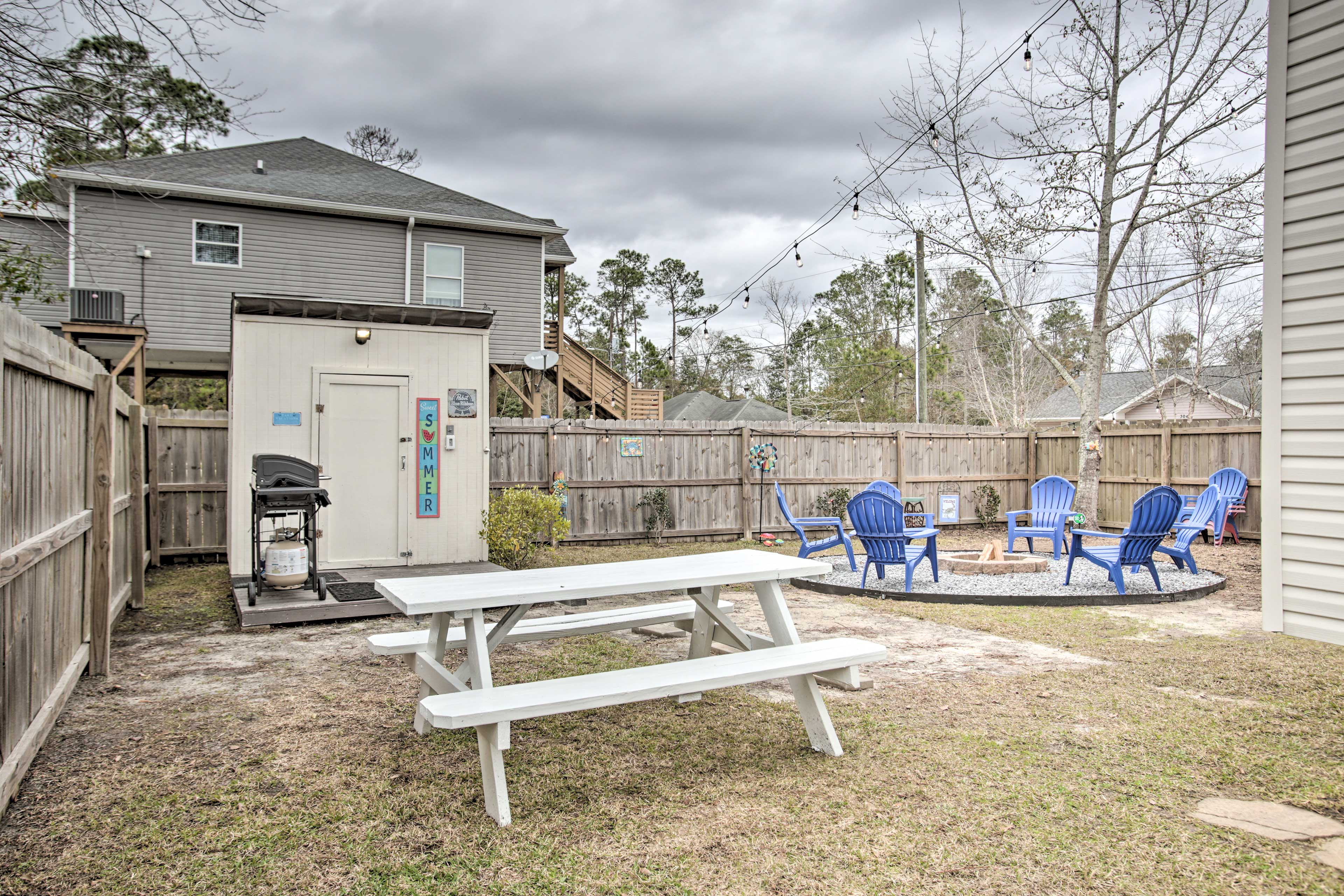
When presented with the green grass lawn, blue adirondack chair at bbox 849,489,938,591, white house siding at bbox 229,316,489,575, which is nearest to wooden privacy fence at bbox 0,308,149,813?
the green grass lawn

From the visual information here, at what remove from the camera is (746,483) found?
12250 mm

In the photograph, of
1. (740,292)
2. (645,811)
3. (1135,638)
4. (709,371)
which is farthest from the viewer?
(709,371)

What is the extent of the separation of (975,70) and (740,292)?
13211 mm

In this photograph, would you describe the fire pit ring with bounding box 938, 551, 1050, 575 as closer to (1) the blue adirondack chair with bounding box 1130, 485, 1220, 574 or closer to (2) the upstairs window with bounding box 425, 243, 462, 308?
(1) the blue adirondack chair with bounding box 1130, 485, 1220, 574

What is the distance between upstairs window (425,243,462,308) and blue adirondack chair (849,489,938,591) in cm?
1022

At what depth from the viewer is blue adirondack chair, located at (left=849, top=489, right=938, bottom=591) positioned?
7.46m

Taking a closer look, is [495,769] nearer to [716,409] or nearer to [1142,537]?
[1142,537]

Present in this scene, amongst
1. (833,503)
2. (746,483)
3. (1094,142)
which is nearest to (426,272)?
(746,483)

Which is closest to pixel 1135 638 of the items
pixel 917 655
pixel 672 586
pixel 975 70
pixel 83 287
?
pixel 917 655

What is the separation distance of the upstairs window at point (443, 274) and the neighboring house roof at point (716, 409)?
10.8 meters

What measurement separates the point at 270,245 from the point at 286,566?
9.86 metres

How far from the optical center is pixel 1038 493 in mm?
10461

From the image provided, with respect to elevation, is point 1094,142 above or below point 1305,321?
above

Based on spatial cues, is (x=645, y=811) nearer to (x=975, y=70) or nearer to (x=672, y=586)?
(x=672, y=586)
